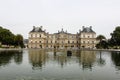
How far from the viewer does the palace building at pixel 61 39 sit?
11349 centimetres

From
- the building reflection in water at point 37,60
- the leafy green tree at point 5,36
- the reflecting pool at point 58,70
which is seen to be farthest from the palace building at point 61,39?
the reflecting pool at point 58,70

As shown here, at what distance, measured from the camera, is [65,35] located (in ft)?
387

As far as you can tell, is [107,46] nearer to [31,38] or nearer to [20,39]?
[20,39]

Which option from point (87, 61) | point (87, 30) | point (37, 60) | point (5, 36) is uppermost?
point (87, 30)

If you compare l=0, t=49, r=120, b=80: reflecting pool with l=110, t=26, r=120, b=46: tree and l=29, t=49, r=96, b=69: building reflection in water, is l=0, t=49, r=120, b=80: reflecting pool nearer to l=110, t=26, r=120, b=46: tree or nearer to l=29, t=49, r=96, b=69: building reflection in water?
l=29, t=49, r=96, b=69: building reflection in water

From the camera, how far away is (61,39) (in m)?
118

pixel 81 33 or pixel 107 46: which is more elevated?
pixel 81 33

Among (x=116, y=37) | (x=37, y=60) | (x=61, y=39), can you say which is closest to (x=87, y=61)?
(x=37, y=60)

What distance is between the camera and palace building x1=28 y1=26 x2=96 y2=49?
11349 cm

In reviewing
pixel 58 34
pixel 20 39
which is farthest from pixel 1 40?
pixel 58 34

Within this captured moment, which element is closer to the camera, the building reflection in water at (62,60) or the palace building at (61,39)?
the building reflection in water at (62,60)

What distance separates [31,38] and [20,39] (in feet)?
77.5

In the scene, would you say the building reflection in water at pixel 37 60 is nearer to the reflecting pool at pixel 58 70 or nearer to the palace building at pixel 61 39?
the reflecting pool at pixel 58 70

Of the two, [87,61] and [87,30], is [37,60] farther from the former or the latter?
[87,30]
